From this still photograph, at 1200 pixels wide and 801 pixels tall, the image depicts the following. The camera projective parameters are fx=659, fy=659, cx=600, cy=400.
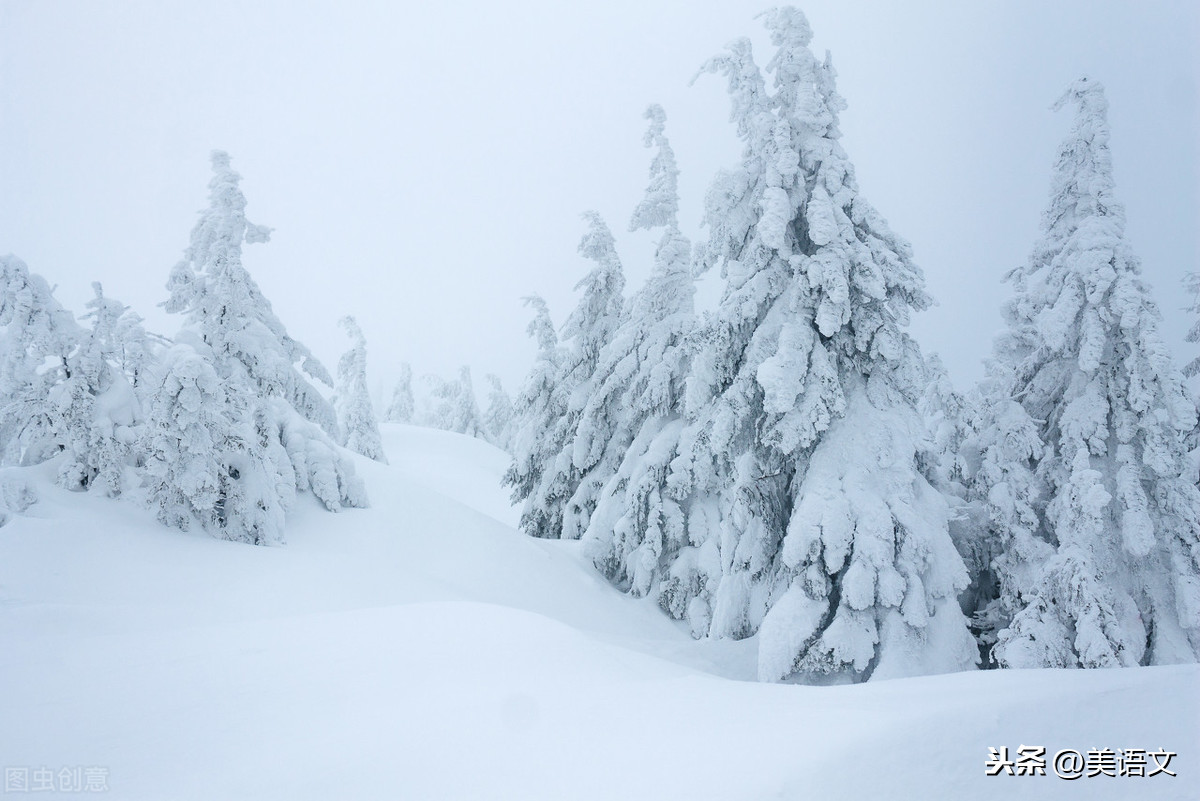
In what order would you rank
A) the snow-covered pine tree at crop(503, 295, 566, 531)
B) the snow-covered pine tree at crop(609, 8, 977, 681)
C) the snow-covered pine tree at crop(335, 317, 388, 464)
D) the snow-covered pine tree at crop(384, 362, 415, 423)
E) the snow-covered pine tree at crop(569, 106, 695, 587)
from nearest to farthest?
the snow-covered pine tree at crop(609, 8, 977, 681) → the snow-covered pine tree at crop(569, 106, 695, 587) → the snow-covered pine tree at crop(503, 295, 566, 531) → the snow-covered pine tree at crop(335, 317, 388, 464) → the snow-covered pine tree at crop(384, 362, 415, 423)

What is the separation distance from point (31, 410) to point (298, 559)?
536 centimetres

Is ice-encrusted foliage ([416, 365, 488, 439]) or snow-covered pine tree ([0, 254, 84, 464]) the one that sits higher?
snow-covered pine tree ([0, 254, 84, 464])

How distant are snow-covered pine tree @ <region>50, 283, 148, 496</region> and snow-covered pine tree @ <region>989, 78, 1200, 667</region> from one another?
1509cm

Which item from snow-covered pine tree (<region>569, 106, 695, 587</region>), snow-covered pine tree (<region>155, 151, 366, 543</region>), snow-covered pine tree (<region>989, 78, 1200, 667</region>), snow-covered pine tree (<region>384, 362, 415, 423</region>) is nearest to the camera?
snow-covered pine tree (<region>989, 78, 1200, 667</region>)

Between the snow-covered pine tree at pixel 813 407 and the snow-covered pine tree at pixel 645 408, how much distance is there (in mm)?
2941

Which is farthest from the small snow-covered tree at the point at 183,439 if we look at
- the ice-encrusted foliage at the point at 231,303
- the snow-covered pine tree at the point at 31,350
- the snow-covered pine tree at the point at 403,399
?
the snow-covered pine tree at the point at 403,399

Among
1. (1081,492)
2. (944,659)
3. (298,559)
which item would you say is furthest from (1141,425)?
(298,559)

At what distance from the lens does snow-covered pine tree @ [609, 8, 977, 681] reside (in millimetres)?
9586

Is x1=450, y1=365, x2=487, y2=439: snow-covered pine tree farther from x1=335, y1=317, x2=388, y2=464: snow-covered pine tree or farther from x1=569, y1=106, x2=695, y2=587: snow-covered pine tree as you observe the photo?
x1=569, y1=106, x2=695, y2=587: snow-covered pine tree

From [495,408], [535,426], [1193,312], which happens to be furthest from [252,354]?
[495,408]

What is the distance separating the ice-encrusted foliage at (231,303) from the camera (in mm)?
14156

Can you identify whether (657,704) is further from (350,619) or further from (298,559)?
(298,559)

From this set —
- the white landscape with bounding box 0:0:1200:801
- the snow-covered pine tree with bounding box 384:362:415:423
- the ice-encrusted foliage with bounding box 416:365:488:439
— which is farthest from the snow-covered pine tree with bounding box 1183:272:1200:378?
the snow-covered pine tree with bounding box 384:362:415:423

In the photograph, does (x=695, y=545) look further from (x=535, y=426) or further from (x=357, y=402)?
(x=357, y=402)
